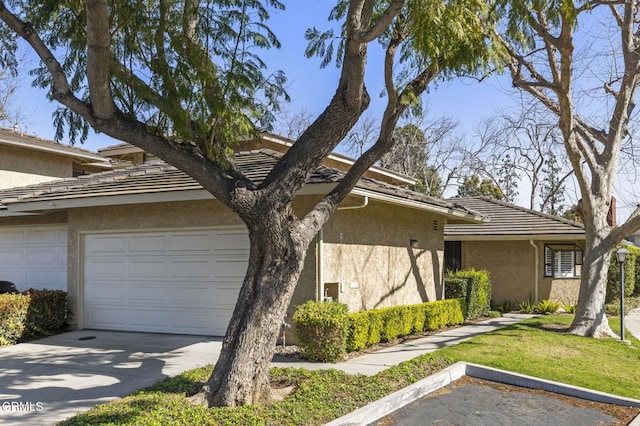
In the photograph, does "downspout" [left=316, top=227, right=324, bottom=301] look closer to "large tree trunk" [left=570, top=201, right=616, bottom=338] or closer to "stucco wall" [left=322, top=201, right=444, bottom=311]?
"stucco wall" [left=322, top=201, right=444, bottom=311]

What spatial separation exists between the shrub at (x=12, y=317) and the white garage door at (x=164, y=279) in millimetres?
1764

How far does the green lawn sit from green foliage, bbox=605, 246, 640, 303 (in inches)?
319

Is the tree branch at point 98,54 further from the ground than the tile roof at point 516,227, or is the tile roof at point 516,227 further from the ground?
the tree branch at point 98,54

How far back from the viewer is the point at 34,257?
596 inches

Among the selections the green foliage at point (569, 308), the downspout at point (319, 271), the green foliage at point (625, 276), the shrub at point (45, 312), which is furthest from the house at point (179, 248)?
the green foliage at point (625, 276)

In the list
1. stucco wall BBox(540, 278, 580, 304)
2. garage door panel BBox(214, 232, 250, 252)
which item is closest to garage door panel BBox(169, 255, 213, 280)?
garage door panel BBox(214, 232, 250, 252)

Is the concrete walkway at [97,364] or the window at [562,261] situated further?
the window at [562,261]

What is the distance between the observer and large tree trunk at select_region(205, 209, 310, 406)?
673cm

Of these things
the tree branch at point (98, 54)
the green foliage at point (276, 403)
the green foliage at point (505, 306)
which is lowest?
the green foliage at point (505, 306)

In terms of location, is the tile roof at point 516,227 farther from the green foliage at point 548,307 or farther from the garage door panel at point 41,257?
the garage door panel at point 41,257

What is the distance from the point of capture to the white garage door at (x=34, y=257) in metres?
Result: 14.7

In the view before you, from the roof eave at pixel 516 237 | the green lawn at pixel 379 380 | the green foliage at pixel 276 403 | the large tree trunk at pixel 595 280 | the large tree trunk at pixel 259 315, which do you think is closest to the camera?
the green foliage at pixel 276 403

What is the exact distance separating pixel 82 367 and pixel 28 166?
12.8m

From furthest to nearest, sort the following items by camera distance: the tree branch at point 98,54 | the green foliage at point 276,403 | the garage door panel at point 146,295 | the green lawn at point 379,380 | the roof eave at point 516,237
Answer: the roof eave at point 516,237, the garage door panel at point 146,295, the tree branch at point 98,54, the green lawn at point 379,380, the green foliage at point 276,403
